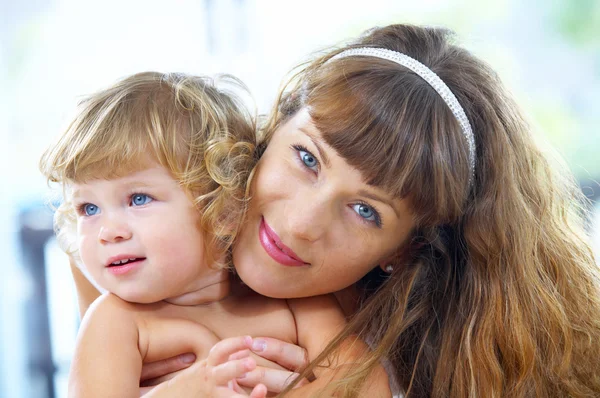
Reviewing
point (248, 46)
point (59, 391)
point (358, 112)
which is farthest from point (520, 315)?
point (59, 391)

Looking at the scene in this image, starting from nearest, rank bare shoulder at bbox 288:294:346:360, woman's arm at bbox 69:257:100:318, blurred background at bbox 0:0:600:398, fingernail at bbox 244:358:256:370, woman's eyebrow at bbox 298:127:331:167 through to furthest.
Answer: fingernail at bbox 244:358:256:370 < woman's eyebrow at bbox 298:127:331:167 < bare shoulder at bbox 288:294:346:360 < woman's arm at bbox 69:257:100:318 < blurred background at bbox 0:0:600:398

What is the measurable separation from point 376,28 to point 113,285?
0.73m

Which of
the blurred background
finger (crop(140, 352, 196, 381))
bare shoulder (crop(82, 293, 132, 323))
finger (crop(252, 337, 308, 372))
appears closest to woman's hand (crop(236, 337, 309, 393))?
finger (crop(252, 337, 308, 372))

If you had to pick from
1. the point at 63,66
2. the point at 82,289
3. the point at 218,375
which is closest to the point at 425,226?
the point at 218,375

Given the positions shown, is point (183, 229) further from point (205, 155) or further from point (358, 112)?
point (358, 112)

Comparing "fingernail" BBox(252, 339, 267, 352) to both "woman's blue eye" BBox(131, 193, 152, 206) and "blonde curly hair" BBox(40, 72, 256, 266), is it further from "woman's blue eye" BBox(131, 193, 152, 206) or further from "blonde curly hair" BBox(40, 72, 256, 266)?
"woman's blue eye" BBox(131, 193, 152, 206)

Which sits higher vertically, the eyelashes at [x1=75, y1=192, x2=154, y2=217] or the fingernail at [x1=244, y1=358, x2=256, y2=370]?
the eyelashes at [x1=75, y1=192, x2=154, y2=217]

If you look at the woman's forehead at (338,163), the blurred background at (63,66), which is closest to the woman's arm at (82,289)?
the woman's forehead at (338,163)

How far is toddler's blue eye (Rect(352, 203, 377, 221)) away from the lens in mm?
1199

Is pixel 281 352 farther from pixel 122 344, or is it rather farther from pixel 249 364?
pixel 122 344

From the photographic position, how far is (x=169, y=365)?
127 centimetres

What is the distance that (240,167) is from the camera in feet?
4.12

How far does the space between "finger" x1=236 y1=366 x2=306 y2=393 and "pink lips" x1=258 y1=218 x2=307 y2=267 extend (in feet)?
0.64

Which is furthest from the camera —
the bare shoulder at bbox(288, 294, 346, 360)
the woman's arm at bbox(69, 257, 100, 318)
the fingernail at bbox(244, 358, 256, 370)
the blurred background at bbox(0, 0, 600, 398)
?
the blurred background at bbox(0, 0, 600, 398)
